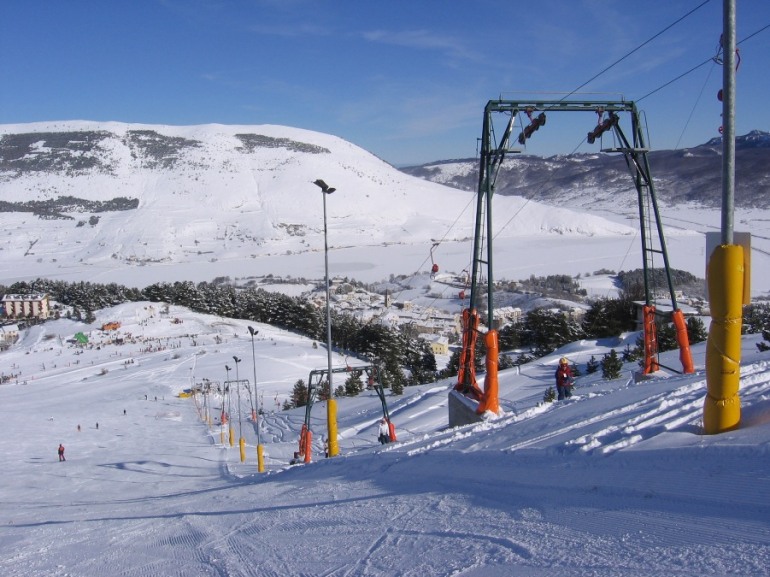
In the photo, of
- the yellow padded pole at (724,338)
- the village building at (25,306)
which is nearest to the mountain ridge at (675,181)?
the village building at (25,306)

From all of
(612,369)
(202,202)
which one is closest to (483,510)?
(612,369)

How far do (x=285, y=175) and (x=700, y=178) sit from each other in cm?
9462

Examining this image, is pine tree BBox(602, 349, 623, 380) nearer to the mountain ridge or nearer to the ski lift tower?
the ski lift tower

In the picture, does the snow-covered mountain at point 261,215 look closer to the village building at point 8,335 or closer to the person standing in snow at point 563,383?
the village building at point 8,335

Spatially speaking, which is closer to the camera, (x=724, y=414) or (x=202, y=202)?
(x=724, y=414)

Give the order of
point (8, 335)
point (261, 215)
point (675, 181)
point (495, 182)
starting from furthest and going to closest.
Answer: point (675, 181)
point (261, 215)
point (8, 335)
point (495, 182)

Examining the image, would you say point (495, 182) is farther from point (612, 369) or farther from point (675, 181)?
point (675, 181)

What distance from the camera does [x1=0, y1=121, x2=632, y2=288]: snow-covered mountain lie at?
105000mm

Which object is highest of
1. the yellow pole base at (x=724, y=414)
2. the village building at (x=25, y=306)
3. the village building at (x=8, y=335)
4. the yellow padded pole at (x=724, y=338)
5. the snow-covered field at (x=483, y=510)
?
the yellow padded pole at (x=724, y=338)

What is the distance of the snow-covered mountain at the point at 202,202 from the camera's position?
10500 cm

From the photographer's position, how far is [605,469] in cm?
435

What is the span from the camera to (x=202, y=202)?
129 m

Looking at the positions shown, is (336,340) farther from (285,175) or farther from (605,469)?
(285,175)

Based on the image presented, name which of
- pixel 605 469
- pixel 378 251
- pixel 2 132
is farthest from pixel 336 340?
pixel 2 132
